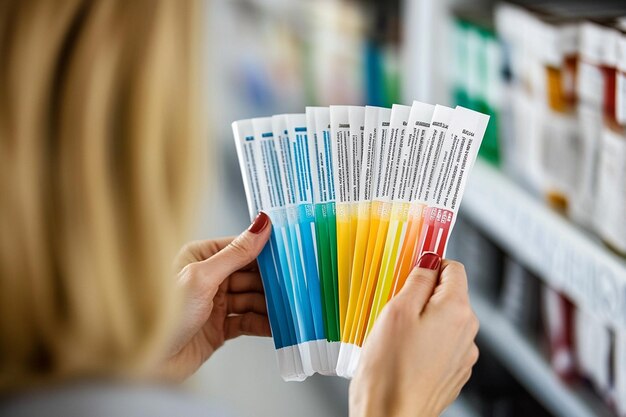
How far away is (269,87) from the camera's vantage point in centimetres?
358

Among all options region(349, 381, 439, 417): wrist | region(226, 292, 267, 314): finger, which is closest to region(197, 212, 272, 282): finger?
region(226, 292, 267, 314): finger

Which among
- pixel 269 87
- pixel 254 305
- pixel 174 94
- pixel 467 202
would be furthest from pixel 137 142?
pixel 269 87

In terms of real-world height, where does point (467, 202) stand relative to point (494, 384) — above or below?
above

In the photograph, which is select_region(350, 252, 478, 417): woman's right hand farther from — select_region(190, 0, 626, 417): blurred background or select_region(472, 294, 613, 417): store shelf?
select_region(472, 294, 613, 417): store shelf

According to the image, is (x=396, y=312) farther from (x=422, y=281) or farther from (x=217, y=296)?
(x=217, y=296)

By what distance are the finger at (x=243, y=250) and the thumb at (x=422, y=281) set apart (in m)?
0.20

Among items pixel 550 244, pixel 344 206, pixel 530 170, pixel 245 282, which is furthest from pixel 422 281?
pixel 530 170

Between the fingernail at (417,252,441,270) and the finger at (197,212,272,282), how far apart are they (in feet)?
0.66

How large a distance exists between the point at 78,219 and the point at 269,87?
289 centimetres

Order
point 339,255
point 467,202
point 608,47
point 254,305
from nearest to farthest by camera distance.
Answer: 1. point 339,255
2. point 254,305
3. point 608,47
4. point 467,202

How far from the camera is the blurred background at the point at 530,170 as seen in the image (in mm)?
1468

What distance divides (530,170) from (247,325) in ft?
2.52

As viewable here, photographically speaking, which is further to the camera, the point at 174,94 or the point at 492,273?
the point at 492,273

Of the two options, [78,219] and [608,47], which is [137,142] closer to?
[78,219]
